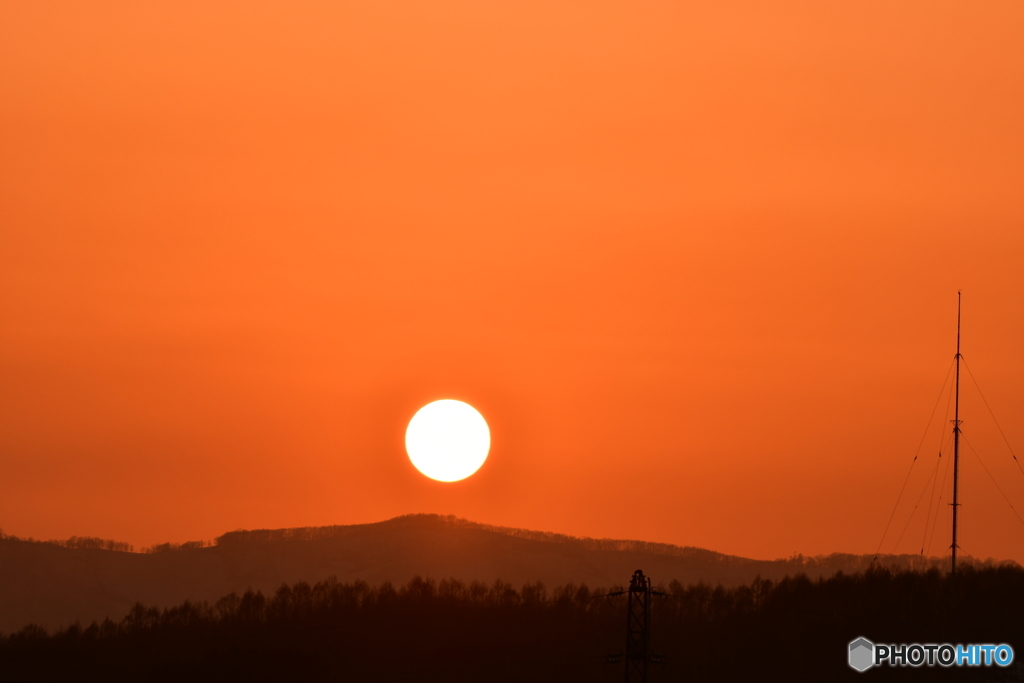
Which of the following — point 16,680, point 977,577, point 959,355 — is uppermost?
point 959,355

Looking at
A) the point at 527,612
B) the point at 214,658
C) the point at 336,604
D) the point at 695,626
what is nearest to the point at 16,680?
the point at 214,658

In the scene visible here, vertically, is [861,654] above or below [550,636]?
below

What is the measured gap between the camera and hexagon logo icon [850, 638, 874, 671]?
13088 cm

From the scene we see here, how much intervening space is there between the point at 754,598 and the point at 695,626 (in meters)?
7.82

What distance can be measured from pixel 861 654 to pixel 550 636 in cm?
3227

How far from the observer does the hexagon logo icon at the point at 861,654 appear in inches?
5153

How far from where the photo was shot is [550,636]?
15250 centimetres

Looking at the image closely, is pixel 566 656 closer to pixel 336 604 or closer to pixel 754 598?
pixel 754 598

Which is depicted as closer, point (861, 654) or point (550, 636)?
point (861, 654)

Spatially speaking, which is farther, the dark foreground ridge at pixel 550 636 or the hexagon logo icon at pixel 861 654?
the dark foreground ridge at pixel 550 636

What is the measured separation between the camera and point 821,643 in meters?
138

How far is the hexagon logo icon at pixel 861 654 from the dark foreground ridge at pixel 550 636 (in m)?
0.86

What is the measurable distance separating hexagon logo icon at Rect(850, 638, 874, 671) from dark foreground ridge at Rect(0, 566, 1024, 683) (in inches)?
33.7

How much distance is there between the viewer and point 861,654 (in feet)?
447
